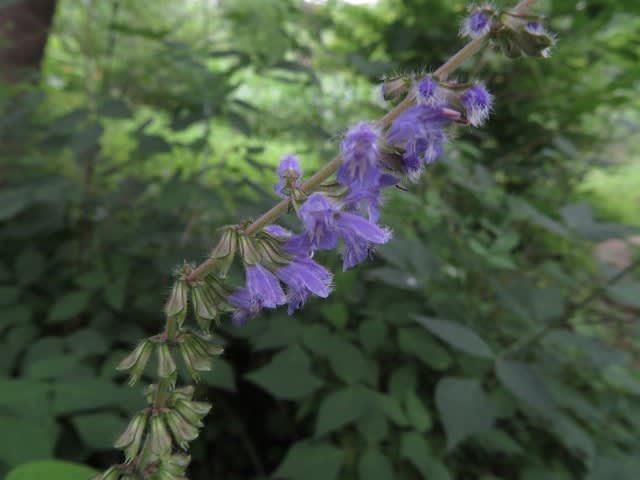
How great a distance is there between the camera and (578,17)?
2.79 meters

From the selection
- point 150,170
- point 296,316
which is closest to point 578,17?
point 296,316

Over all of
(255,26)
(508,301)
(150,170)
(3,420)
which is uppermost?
(255,26)

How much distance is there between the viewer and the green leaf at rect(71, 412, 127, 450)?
1702 millimetres

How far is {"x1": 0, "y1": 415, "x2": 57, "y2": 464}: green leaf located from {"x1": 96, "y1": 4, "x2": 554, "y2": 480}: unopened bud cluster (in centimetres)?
56

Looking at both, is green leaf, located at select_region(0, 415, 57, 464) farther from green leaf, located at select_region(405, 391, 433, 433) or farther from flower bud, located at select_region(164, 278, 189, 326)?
green leaf, located at select_region(405, 391, 433, 433)

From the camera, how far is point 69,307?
2.38 meters

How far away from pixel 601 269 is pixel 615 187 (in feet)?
11.3

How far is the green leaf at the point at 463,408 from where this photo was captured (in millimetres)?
1775

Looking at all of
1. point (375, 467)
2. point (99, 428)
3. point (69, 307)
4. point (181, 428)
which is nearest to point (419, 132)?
point (181, 428)

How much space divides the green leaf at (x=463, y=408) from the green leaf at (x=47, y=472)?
3.89 ft

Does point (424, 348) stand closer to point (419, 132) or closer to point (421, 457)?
point (421, 457)

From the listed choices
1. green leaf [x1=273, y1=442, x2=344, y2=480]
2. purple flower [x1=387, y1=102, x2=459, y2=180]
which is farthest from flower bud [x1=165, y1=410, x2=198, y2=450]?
green leaf [x1=273, y1=442, x2=344, y2=480]

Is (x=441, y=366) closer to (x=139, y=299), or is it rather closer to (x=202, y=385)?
(x=202, y=385)

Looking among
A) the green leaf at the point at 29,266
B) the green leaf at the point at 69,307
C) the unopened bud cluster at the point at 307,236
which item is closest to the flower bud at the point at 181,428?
the unopened bud cluster at the point at 307,236
